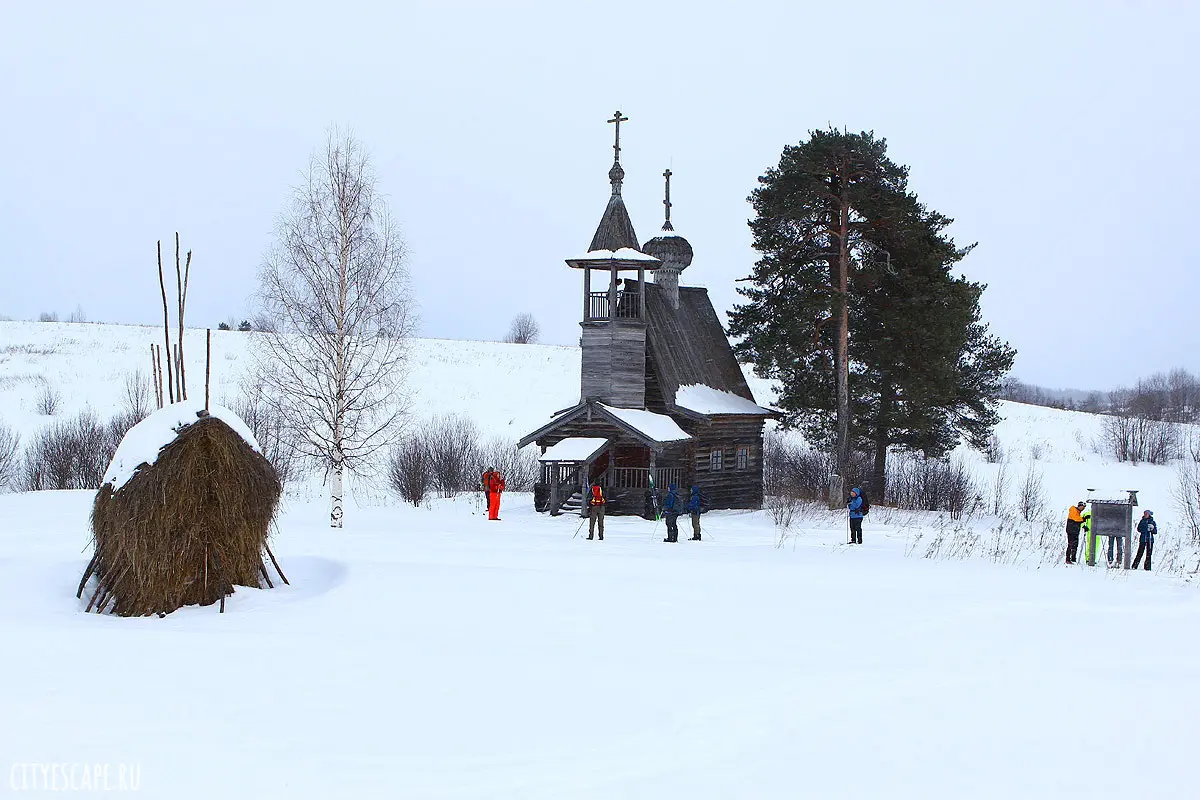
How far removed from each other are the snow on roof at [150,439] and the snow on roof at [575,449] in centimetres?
1317

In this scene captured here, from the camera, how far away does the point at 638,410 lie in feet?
93.4

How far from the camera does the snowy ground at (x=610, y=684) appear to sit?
7414mm

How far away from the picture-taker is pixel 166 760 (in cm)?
741

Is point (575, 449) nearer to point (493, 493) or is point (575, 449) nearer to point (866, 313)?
point (493, 493)

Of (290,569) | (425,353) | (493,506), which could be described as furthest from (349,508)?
(425,353)

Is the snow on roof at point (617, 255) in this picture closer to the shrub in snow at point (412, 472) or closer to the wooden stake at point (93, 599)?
the shrub in snow at point (412, 472)

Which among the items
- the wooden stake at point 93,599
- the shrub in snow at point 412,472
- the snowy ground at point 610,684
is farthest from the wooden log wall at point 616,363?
the wooden stake at point 93,599

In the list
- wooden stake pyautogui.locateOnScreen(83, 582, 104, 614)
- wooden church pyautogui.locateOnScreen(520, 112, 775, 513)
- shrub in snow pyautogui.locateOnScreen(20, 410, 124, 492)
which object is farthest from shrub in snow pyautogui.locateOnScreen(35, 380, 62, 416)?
wooden stake pyautogui.locateOnScreen(83, 582, 104, 614)

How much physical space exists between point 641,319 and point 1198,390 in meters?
108

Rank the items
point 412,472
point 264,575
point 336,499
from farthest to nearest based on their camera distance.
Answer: point 412,472, point 336,499, point 264,575

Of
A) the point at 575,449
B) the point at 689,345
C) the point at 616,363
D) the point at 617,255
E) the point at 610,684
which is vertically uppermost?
the point at 617,255

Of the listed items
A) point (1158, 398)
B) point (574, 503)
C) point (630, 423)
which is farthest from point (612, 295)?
point (1158, 398)

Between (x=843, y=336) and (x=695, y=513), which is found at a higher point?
(x=843, y=336)

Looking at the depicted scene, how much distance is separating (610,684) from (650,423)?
1804 centimetres
